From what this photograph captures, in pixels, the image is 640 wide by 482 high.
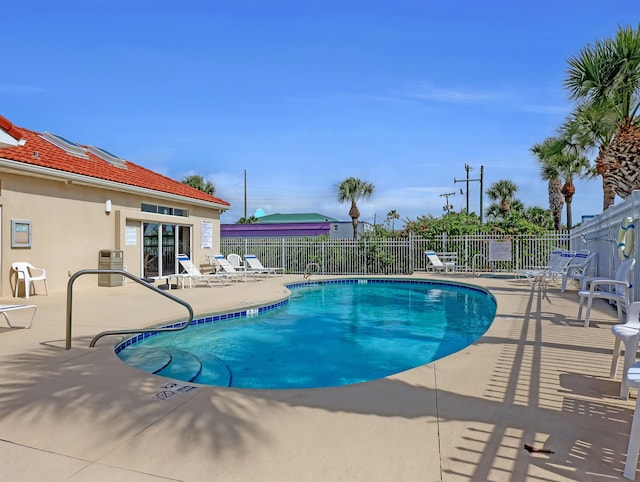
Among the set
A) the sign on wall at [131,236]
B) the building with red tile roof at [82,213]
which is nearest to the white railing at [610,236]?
the building with red tile roof at [82,213]

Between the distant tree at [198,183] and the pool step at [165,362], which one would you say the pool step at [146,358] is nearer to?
the pool step at [165,362]

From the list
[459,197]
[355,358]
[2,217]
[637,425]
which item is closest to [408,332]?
[355,358]

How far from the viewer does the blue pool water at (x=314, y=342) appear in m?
5.35

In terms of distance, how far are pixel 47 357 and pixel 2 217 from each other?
254 inches

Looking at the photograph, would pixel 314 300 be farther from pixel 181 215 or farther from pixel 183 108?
pixel 183 108

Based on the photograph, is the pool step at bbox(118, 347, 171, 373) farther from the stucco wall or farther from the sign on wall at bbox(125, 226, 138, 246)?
the sign on wall at bbox(125, 226, 138, 246)

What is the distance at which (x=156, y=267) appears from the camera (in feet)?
45.9

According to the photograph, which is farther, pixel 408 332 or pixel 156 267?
pixel 156 267

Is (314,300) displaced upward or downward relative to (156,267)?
downward

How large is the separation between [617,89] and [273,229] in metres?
23.8

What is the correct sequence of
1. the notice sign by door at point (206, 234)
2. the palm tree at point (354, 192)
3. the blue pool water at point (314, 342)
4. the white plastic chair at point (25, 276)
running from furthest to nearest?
1. the palm tree at point (354, 192)
2. the notice sign by door at point (206, 234)
3. the white plastic chair at point (25, 276)
4. the blue pool water at point (314, 342)

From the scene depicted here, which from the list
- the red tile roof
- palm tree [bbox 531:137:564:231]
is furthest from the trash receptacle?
palm tree [bbox 531:137:564:231]

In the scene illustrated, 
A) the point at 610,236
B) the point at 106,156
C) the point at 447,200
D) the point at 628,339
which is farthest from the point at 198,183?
the point at 628,339

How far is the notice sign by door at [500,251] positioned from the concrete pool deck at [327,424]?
11735 mm
